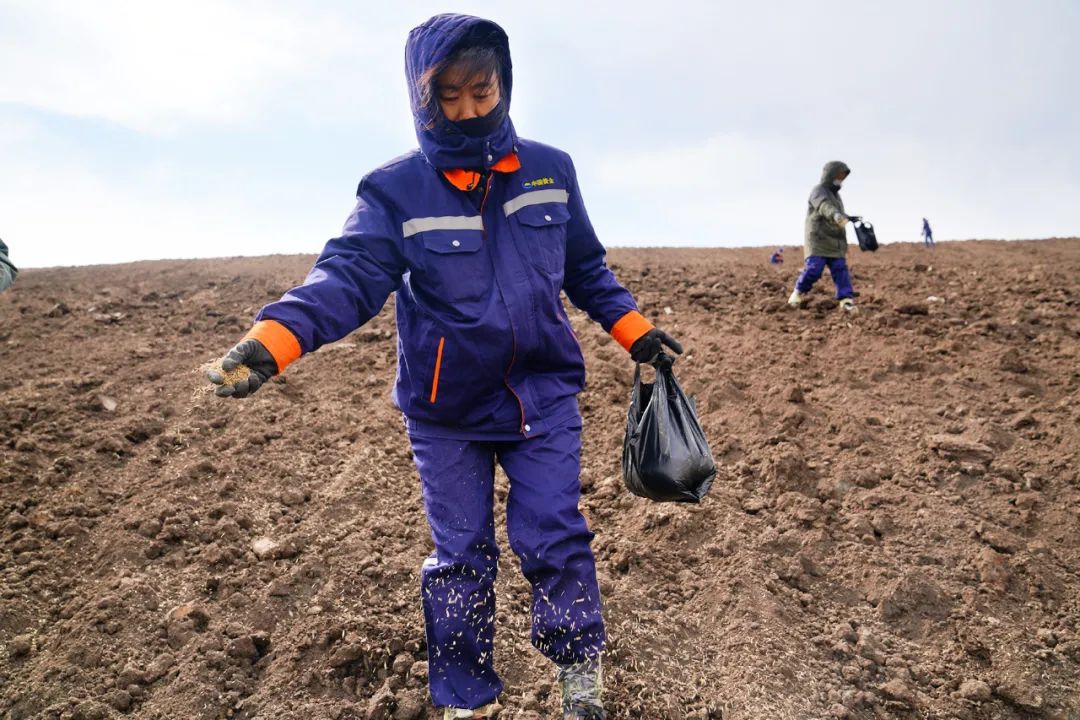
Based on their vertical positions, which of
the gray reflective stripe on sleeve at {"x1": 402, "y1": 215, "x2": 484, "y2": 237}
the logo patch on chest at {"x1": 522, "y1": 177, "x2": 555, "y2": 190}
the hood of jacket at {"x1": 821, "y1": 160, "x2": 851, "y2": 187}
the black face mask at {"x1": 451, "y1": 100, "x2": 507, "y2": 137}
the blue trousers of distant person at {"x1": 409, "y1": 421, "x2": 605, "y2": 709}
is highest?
the hood of jacket at {"x1": 821, "y1": 160, "x2": 851, "y2": 187}

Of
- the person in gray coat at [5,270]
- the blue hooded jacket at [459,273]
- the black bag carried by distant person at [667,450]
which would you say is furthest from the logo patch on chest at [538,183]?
the person in gray coat at [5,270]

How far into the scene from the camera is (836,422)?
445 centimetres

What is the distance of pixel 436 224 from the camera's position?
2.16 meters

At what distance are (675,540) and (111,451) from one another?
10.3ft

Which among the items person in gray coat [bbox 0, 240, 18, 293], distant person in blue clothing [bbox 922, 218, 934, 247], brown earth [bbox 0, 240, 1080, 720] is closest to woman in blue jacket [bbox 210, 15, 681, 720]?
brown earth [bbox 0, 240, 1080, 720]

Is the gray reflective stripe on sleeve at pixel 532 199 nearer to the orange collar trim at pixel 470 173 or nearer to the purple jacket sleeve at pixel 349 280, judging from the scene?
the orange collar trim at pixel 470 173

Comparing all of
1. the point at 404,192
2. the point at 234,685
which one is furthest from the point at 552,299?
the point at 234,685

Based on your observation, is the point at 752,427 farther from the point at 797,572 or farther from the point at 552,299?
the point at 552,299

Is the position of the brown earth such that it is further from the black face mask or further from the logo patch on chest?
the black face mask

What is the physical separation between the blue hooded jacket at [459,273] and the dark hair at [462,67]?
0.02 m

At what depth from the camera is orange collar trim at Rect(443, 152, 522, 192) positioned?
2227 millimetres

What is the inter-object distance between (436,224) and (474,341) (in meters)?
0.34

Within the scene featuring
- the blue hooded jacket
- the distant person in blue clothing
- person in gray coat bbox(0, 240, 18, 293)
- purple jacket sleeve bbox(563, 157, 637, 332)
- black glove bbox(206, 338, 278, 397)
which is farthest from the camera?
the distant person in blue clothing

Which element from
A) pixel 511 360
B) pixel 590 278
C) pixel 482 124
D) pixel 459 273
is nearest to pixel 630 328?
pixel 590 278
